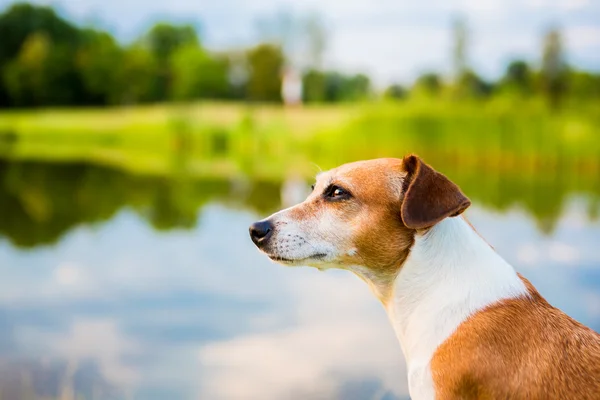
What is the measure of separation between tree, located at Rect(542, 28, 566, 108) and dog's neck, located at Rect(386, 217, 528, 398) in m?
33.7

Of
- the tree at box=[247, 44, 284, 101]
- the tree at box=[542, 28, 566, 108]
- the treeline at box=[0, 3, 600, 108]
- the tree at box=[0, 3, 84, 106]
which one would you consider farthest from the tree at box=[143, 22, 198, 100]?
the tree at box=[542, 28, 566, 108]

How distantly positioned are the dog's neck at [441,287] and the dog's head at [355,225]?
97 mm

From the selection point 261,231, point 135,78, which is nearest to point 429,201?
point 261,231

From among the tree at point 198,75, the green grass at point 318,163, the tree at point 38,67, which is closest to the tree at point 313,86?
the tree at point 198,75

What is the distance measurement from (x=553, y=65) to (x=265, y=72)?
17.7 meters

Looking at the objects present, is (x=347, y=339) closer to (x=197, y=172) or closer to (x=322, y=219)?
(x=322, y=219)

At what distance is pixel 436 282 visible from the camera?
3090 mm

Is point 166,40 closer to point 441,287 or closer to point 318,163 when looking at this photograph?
point 318,163

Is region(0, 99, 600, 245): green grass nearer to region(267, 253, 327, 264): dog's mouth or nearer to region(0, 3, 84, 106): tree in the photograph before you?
region(0, 3, 84, 106): tree

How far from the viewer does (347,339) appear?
30.7 ft

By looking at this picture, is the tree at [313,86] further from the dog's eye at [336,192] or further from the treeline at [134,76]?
the dog's eye at [336,192]

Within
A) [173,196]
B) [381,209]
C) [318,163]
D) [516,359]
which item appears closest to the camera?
[516,359]

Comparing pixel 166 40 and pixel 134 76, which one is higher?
pixel 166 40

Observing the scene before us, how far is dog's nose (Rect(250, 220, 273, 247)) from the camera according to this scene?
3250mm
